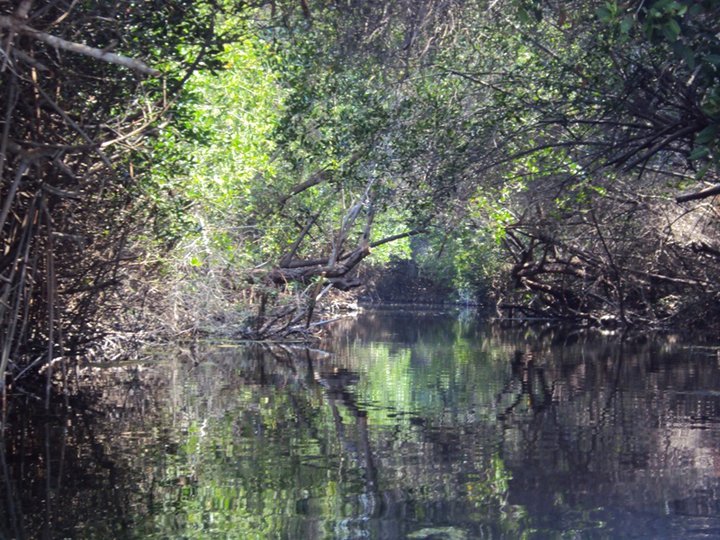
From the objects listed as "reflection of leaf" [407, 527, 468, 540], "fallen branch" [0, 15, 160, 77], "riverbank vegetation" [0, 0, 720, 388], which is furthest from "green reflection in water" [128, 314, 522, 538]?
"fallen branch" [0, 15, 160, 77]

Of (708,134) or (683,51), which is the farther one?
(708,134)

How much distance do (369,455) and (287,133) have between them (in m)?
5.93

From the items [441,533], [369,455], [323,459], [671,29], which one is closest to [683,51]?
[671,29]

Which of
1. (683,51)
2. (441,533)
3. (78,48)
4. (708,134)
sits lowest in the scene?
(441,533)

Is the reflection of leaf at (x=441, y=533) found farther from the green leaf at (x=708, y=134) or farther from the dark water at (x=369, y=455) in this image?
the green leaf at (x=708, y=134)

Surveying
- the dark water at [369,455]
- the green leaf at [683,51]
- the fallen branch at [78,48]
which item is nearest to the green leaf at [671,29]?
the green leaf at [683,51]

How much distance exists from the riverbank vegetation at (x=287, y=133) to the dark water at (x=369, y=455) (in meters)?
1.39

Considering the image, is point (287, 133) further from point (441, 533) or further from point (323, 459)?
point (441, 533)

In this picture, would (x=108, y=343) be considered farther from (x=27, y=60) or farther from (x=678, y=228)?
(x=678, y=228)

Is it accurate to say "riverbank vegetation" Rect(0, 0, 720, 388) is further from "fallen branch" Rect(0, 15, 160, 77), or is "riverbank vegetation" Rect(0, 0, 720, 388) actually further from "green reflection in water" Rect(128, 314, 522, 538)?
"green reflection in water" Rect(128, 314, 522, 538)

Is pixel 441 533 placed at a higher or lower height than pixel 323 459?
lower

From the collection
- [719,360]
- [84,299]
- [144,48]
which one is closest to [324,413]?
[84,299]

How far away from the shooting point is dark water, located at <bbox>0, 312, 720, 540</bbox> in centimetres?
627

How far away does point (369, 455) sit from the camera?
27.8 feet
